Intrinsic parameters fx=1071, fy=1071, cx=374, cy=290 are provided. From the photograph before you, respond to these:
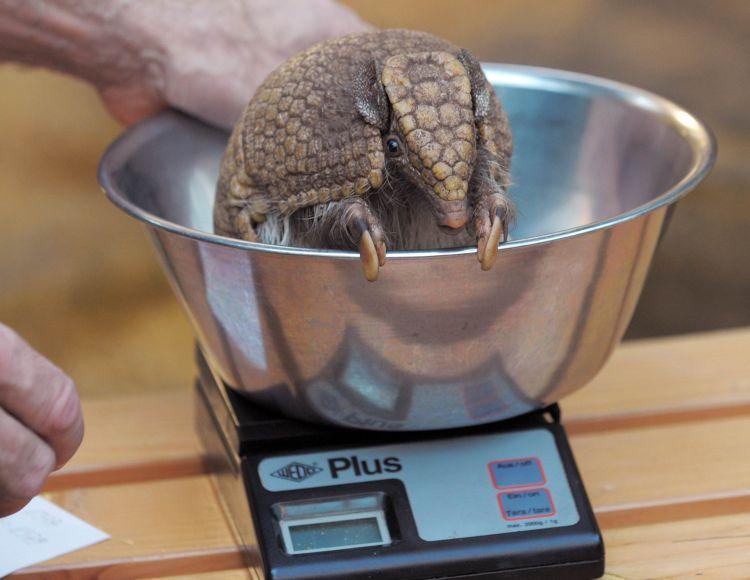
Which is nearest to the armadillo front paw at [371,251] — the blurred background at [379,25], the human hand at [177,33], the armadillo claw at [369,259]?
the armadillo claw at [369,259]

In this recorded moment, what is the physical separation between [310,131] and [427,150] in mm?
144

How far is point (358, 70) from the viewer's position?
2.92ft

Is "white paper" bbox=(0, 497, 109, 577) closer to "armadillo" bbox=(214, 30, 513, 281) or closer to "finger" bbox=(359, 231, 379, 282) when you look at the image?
"armadillo" bbox=(214, 30, 513, 281)

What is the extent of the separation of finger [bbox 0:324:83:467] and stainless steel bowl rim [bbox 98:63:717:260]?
0.14 metres

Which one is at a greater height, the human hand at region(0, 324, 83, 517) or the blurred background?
the human hand at region(0, 324, 83, 517)

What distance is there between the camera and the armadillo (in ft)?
2.64

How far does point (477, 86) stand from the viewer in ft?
2.77

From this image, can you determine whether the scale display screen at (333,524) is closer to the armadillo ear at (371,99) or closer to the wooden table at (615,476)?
the wooden table at (615,476)

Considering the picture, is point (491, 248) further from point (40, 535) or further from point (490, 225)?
point (40, 535)

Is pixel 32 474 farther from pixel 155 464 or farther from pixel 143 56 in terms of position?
pixel 143 56

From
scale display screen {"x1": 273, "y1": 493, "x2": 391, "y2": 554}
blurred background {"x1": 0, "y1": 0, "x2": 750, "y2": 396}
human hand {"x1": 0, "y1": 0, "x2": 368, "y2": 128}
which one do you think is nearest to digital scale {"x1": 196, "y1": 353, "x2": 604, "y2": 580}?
scale display screen {"x1": 273, "y1": 493, "x2": 391, "y2": 554}

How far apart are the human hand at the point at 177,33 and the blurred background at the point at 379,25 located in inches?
32.9

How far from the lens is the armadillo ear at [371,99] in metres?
0.84

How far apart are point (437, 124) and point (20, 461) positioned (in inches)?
15.7
